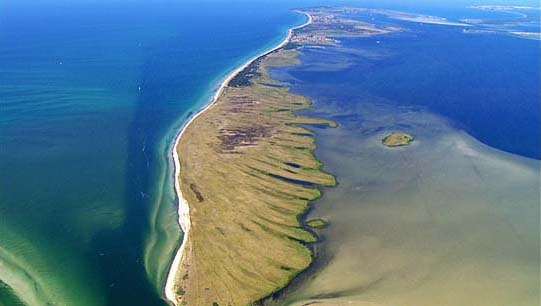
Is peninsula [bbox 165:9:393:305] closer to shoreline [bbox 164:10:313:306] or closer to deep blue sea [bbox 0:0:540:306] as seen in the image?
shoreline [bbox 164:10:313:306]

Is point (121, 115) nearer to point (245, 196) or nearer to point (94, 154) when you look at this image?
point (94, 154)

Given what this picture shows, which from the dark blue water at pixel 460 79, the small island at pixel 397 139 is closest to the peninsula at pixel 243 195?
the small island at pixel 397 139

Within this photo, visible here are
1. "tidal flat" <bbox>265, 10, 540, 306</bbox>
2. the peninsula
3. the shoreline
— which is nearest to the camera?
the shoreline

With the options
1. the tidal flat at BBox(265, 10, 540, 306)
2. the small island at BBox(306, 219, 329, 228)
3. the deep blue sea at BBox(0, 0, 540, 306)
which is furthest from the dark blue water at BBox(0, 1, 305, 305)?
the tidal flat at BBox(265, 10, 540, 306)

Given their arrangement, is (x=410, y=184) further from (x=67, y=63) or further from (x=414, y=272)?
(x=67, y=63)

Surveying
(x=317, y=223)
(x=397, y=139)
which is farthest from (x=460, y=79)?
(x=317, y=223)

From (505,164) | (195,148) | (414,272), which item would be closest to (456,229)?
(414,272)

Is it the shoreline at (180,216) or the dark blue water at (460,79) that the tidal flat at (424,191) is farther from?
the shoreline at (180,216)
